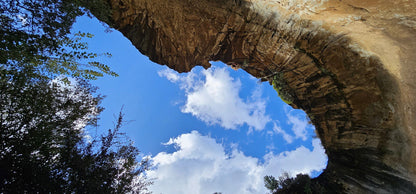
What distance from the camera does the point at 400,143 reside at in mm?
6527

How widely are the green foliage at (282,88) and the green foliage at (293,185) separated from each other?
162 inches

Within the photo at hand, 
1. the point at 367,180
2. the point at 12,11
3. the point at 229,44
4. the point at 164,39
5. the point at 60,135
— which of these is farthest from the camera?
the point at 229,44

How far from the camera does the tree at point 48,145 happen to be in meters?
6.14

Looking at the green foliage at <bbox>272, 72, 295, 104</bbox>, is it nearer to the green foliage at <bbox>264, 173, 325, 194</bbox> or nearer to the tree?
the green foliage at <bbox>264, 173, 325, 194</bbox>

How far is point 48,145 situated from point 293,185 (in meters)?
11.0

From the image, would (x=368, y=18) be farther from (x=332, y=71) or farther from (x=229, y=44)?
(x=229, y=44)

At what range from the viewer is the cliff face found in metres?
6.62

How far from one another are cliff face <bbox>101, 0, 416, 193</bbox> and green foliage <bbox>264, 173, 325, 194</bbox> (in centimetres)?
68

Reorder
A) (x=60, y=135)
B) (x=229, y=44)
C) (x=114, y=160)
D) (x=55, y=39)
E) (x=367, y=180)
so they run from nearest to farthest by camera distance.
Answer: (x=55, y=39), (x=367, y=180), (x=60, y=135), (x=114, y=160), (x=229, y=44)

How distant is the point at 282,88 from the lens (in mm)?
10156

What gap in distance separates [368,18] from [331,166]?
22.1 feet

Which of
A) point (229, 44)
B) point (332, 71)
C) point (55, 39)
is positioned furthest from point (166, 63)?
point (332, 71)

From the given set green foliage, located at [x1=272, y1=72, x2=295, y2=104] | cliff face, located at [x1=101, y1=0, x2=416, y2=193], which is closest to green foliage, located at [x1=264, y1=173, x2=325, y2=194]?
cliff face, located at [x1=101, y1=0, x2=416, y2=193]

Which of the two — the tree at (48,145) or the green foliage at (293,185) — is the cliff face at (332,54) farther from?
the tree at (48,145)
